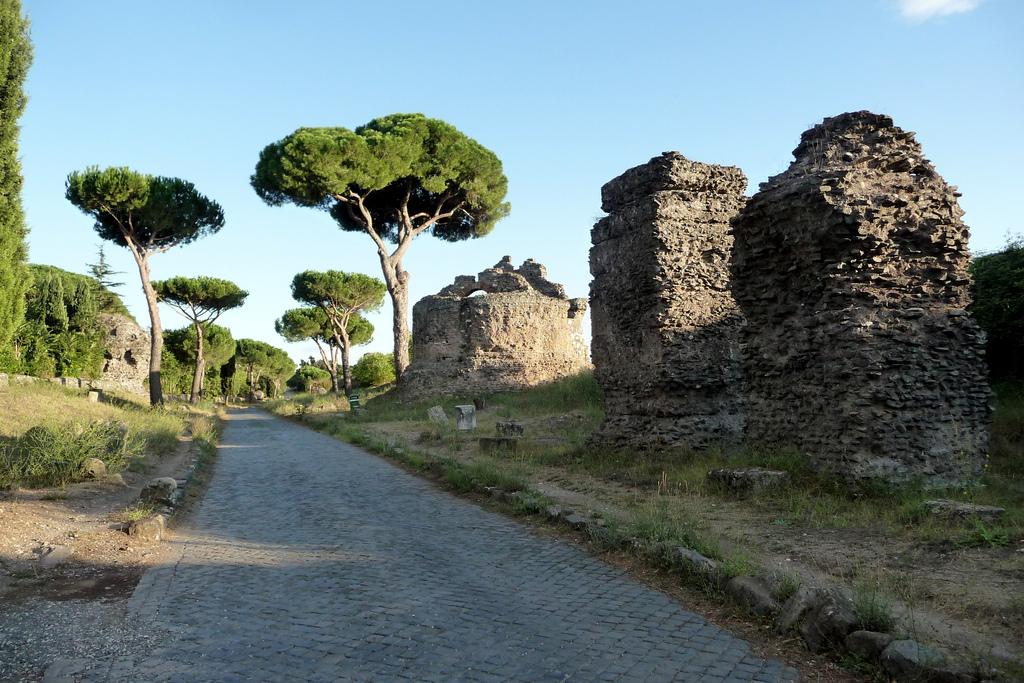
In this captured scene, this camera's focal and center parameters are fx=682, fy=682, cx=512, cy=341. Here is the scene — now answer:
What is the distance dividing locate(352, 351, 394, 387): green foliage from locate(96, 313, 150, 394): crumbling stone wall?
16596 millimetres

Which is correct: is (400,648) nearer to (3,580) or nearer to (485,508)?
(3,580)

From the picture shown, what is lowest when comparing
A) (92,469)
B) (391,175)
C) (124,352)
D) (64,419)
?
(92,469)

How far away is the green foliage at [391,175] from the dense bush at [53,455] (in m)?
17.5

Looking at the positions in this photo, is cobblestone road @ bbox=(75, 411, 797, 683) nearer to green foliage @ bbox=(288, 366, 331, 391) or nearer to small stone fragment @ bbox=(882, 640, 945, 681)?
small stone fragment @ bbox=(882, 640, 945, 681)

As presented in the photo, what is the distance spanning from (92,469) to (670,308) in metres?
8.41

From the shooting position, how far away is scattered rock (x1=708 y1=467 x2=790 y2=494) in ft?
24.4

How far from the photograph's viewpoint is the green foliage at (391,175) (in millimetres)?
25781

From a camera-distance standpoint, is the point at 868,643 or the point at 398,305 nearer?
the point at 868,643

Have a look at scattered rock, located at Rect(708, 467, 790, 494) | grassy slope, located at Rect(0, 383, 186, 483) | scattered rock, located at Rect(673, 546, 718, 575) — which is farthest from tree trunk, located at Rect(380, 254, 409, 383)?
scattered rock, located at Rect(673, 546, 718, 575)

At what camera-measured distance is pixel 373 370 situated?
52000 millimetres

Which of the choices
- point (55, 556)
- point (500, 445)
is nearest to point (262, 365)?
point (500, 445)

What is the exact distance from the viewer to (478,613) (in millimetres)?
4391

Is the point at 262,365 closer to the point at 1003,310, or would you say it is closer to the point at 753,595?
the point at 1003,310

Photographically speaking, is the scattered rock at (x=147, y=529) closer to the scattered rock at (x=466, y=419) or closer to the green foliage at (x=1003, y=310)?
the scattered rock at (x=466, y=419)
